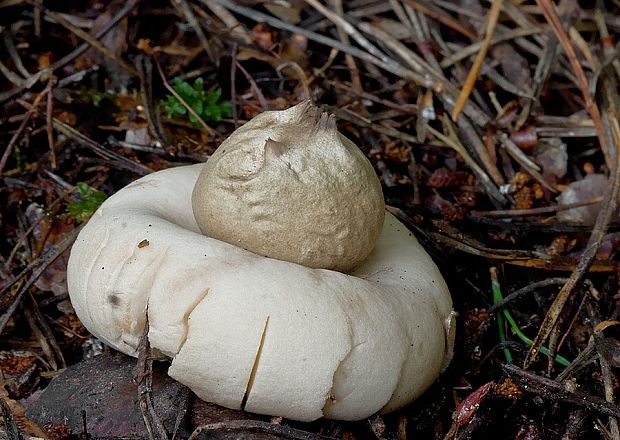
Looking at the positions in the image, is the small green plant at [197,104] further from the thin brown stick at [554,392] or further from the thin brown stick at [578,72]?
the thin brown stick at [554,392]

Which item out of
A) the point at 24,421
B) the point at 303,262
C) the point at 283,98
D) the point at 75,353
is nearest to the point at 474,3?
the point at 283,98

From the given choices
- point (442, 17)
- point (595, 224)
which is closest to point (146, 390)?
point (595, 224)

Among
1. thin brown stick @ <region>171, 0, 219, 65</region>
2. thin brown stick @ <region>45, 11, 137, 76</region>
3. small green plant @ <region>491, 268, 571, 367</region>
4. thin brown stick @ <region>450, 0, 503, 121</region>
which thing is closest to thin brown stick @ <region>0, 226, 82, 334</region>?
thin brown stick @ <region>45, 11, 137, 76</region>

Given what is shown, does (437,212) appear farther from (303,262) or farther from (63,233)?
(63,233)

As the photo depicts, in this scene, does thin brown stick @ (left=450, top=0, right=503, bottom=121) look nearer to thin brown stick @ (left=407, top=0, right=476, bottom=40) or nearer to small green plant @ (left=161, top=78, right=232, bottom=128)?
thin brown stick @ (left=407, top=0, right=476, bottom=40)

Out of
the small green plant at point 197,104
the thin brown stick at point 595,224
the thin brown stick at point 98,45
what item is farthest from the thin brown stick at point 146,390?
the thin brown stick at point 98,45

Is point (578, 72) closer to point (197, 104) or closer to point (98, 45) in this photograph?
point (197, 104)

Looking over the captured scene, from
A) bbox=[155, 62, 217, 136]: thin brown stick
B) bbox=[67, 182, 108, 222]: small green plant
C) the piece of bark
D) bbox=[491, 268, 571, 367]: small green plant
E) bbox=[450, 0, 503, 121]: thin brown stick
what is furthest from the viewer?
bbox=[450, 0, 503, 121]: thin brown stick
